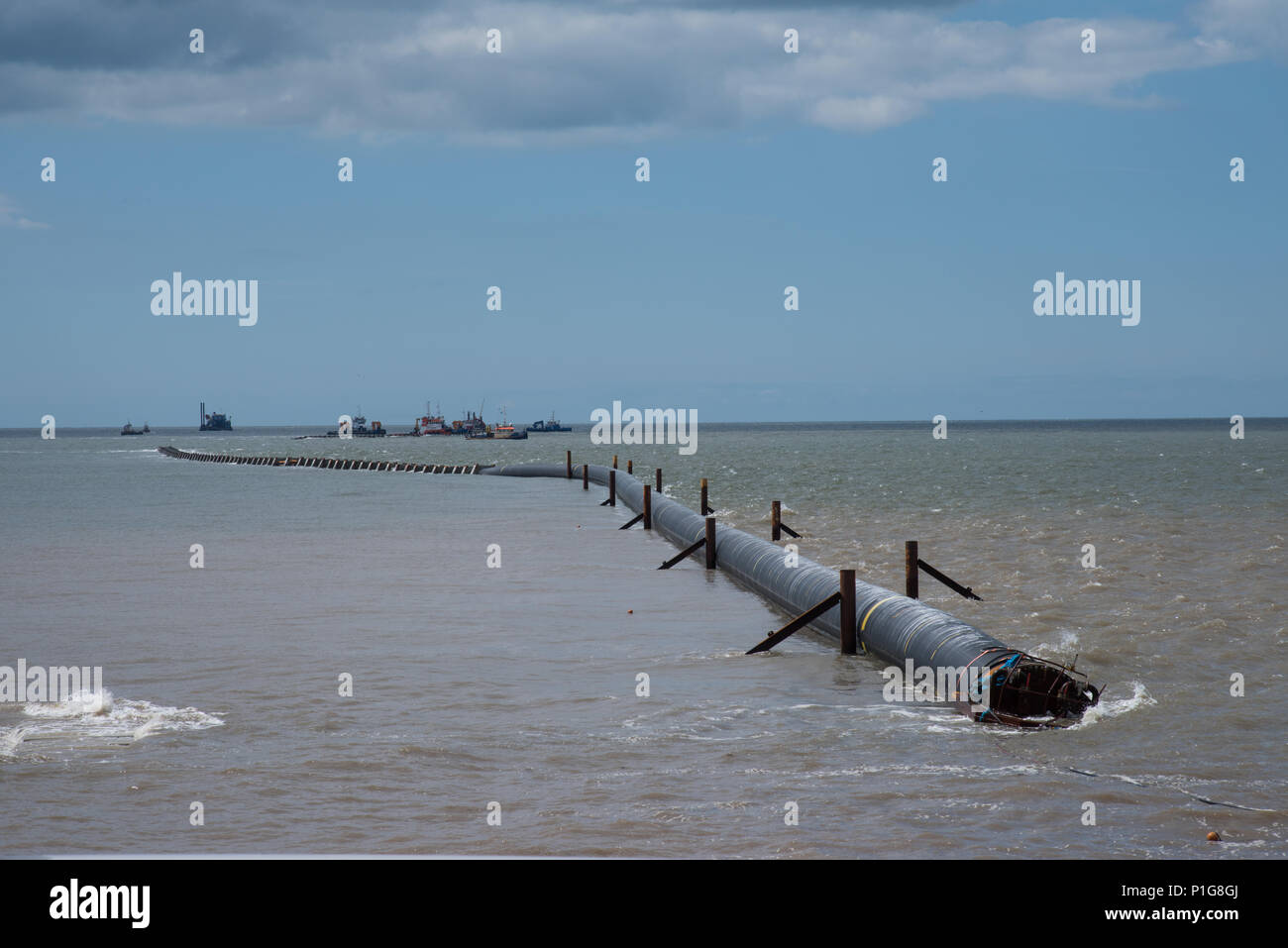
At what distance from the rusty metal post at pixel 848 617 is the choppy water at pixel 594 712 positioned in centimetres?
30

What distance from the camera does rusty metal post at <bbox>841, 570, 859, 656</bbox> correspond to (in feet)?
58.3

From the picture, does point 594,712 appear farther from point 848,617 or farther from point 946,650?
point 848,617

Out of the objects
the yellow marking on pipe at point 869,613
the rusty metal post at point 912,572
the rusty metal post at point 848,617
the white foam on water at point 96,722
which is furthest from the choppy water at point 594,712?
the rusty metal post at point 912,572

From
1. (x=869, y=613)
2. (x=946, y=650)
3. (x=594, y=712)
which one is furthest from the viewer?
(x=869, y=613)

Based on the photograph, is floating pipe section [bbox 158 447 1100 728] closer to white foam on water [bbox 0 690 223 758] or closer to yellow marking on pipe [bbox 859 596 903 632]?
yellow marking on pipe [bbox 859 596 903 632]

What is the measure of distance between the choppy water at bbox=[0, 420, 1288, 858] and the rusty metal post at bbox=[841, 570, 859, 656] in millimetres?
304

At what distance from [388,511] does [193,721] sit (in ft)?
126

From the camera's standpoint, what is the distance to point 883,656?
55.0 ft

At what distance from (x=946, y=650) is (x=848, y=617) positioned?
Answer: 3.37 metres

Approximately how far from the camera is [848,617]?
1786 centimetres

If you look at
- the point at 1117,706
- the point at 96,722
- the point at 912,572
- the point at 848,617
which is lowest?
the point at 1117,706

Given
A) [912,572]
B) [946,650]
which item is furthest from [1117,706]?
[912,572]
